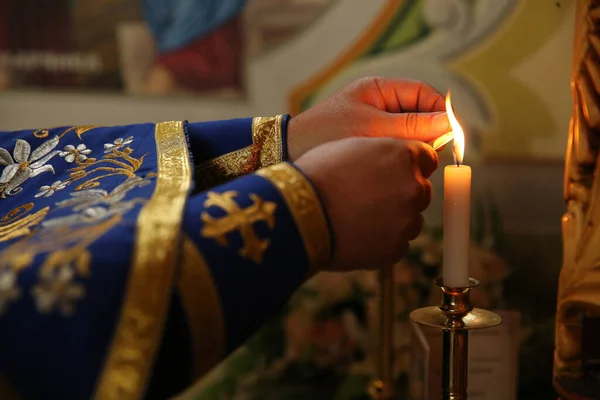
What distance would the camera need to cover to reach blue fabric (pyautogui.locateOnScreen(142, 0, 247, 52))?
4.39ft

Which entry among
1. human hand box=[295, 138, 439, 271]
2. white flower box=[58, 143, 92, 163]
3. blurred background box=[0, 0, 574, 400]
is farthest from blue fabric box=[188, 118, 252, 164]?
blurred background box=[0, 0, 574, 400]

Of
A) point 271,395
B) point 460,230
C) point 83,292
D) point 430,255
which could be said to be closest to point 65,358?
point 83,292

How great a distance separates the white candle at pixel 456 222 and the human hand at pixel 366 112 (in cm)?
11

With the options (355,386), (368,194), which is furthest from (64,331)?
(355,386)

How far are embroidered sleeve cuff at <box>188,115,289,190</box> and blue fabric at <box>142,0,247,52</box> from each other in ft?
2.05

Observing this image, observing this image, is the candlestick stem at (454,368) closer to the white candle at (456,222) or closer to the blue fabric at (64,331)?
the white candle at (456,222)

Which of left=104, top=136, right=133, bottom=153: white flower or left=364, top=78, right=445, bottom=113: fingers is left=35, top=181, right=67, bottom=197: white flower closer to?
left=104, top=136, right=133, bottom=153: white flower

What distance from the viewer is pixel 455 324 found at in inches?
23.4

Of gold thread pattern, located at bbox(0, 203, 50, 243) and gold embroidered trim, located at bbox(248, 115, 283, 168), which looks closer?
gold thread pattern, located at bbox(0, 203, 50, 243)

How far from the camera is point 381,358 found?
0.94m

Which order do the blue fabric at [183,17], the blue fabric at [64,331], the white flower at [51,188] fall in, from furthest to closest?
the blue fabric at [183,17]
the white flower at [51,188]
the blue fabric at [64,331]

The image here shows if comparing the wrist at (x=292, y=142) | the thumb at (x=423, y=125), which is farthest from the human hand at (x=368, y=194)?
the wrist at (x=292, y=142)

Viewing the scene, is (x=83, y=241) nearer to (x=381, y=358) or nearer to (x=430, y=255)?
(x=381, y=358)

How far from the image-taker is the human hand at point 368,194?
20.4 inches
